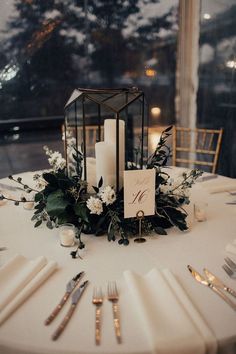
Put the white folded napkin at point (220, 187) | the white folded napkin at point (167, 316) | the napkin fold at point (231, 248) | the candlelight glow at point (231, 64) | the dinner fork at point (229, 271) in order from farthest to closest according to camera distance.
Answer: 1. the candlelight glow at point (231, 64)
2. the white folded napkin at point (220, 187)
3. the napkin fold at point (231, 248)
4. the dinner fork at point (229, 271)
5. the white folded napkin at point (167, 316)

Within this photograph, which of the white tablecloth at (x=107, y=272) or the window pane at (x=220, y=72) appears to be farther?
the window pane at (x=220, y=72)

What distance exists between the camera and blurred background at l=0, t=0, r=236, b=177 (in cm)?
324

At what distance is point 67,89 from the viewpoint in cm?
363

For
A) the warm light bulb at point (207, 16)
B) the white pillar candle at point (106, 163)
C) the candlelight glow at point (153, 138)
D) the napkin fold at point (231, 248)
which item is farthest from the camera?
the candlelight glow at point (153, 138)

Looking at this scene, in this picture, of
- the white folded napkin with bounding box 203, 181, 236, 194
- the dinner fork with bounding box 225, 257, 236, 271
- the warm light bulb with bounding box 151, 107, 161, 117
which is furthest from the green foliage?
the warm light bulb with bounding box 151, 107, 161, 117

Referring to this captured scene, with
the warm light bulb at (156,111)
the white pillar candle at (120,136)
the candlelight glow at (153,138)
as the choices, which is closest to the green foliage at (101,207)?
the white pillar candle at (120,136)

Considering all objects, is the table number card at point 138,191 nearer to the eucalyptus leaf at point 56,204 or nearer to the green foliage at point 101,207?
the green foliage at point 101,207

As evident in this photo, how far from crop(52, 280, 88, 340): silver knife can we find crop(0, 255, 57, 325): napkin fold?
0.12m

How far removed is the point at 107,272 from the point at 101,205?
0.85 ft

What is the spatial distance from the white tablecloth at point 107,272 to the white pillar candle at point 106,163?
0.74 ft

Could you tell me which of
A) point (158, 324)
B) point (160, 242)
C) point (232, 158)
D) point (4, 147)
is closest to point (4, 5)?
point (4, 147)

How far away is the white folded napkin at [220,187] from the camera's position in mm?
1792

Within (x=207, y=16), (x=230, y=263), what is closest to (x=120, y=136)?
(x=230, y=263)

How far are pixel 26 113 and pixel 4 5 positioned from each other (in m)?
1.00
